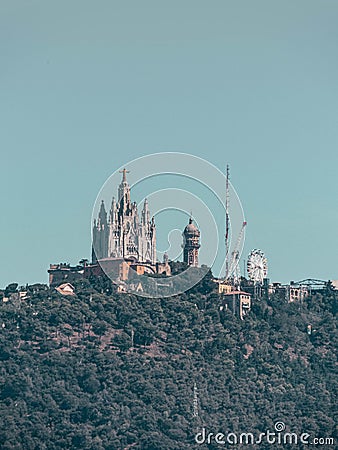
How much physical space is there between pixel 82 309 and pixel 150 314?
559 centimetres

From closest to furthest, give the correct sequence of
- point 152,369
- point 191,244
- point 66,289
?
point 152,369 → point 66,289 → point 191,244

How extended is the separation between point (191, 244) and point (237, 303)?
10.1m

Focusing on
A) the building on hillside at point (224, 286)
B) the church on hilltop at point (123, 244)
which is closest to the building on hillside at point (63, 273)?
the church on hilltop at point (123, 244)

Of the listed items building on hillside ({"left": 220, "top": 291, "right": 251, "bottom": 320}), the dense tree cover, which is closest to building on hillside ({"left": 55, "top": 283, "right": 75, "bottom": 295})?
the dense tree cover

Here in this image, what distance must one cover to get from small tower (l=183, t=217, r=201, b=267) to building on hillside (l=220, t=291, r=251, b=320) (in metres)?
6.23

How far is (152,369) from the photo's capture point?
14262 cm

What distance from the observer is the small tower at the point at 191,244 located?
165 meters

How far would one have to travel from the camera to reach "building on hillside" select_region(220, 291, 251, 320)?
157 m

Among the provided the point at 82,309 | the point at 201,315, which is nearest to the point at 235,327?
the point at 201,315

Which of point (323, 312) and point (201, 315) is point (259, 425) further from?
point (323, 312)

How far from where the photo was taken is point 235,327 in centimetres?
15300

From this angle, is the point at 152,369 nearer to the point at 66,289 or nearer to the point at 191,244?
the point at 66,289

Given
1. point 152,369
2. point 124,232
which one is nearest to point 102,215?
point 124,232

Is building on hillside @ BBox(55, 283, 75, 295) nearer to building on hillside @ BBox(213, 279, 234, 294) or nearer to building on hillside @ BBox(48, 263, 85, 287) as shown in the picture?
building on hillside @ BBox(48, 263, 85, 287)
